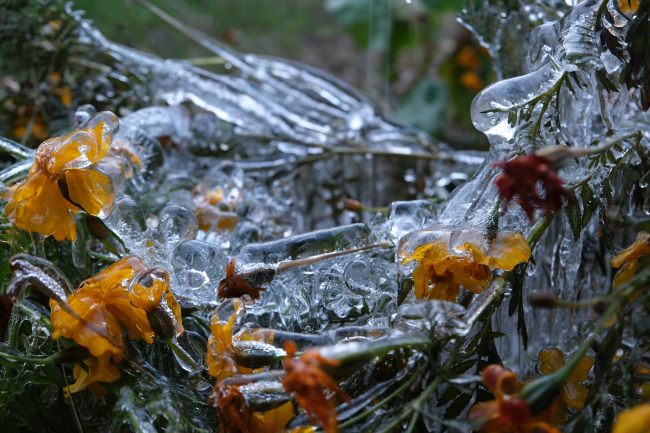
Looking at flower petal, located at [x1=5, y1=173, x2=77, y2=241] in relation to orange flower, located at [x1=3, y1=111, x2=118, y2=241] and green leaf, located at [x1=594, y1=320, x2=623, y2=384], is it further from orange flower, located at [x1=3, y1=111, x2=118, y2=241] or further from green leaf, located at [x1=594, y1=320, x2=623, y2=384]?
green leaf, located at [x1=594, y1=320, x2=623, y2=384]

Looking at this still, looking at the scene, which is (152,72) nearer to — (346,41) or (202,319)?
(202,319)

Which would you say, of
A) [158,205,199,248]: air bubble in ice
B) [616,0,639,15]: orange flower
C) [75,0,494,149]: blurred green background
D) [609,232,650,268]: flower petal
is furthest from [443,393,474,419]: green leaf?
[75,0,494,149]: blurred green background

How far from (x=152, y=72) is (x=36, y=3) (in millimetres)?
200

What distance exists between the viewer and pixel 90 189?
475mm

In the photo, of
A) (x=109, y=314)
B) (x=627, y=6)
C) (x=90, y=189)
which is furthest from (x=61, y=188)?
(x=627, y=6)

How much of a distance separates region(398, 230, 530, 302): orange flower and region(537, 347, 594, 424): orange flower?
0.33 ft

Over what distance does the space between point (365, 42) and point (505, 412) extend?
5.84 feet

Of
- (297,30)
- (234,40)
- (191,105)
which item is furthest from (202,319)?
(297,30)

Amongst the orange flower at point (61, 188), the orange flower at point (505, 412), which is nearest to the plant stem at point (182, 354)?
the orange flower at point (61, 188)

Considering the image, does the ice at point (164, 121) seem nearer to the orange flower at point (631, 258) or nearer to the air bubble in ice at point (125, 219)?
the air bubble in ice at point (125, 219)

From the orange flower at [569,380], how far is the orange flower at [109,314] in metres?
0.32

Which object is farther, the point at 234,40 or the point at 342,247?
the point at 234,40

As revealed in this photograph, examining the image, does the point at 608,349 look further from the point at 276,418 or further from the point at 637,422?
the point at 276,418

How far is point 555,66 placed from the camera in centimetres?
51
